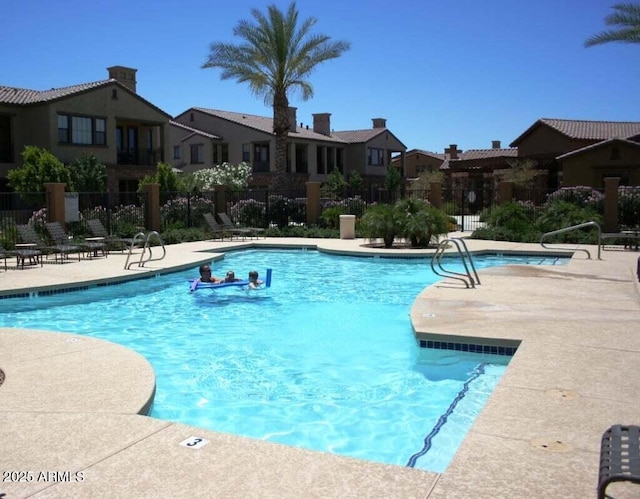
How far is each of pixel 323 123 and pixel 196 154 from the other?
12.3 meters

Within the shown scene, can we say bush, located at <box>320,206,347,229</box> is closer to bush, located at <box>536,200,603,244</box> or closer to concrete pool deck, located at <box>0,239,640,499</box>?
bush, located at <box>536,200,603,244</box>

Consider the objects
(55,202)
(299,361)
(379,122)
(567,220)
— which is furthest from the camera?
(379,122)

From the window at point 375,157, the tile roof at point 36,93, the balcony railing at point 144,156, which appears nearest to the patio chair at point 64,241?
the tile roof at point 36,93

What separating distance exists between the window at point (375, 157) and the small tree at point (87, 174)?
2870 cm

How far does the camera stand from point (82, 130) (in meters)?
37.5

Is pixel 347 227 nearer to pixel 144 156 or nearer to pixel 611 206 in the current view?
pixel 611 206

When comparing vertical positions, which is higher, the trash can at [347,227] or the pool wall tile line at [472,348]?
the trash can at [347,227]

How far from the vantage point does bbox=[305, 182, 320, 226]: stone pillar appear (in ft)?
91.1

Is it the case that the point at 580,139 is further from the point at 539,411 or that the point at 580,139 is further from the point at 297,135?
the point at 539,411

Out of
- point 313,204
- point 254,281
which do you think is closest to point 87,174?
point 313,204

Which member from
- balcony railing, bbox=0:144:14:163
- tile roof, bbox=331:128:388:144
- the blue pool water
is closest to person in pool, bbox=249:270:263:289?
the blue pool water

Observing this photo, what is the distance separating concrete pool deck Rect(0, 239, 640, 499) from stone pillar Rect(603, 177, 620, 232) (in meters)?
16.6

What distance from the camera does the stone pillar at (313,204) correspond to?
91.1 feet

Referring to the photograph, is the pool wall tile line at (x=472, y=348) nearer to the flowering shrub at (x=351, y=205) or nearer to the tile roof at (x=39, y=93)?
the flowering shrub at (x=351, y=205)
